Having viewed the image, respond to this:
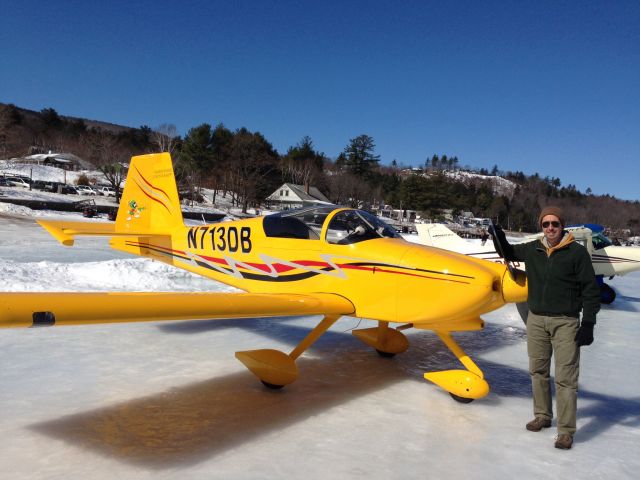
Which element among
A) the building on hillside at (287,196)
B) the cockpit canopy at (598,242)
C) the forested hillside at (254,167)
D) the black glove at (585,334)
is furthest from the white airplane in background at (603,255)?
the building on hillside at (287,196)

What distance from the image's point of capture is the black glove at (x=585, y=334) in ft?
10.6

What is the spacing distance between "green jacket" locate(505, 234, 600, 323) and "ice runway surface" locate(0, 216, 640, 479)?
1.06 m

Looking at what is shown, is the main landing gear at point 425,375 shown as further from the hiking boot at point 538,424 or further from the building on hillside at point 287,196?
the building on hillside at point 287,196

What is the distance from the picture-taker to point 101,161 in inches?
2010

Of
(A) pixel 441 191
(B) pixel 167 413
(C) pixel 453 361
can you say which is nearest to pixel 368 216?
(C) pixel 453 361

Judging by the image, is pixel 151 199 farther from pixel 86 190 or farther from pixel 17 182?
pixel 17 182

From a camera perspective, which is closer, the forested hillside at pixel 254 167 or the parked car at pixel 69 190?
the parked car at pixel 69 190

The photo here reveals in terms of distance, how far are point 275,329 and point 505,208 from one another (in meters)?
105

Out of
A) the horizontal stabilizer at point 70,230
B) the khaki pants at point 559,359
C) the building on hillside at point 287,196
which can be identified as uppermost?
the building on hillside at point 287,196

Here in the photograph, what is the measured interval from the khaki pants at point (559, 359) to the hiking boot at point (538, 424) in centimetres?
22

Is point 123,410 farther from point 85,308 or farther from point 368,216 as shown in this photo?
point 368,216

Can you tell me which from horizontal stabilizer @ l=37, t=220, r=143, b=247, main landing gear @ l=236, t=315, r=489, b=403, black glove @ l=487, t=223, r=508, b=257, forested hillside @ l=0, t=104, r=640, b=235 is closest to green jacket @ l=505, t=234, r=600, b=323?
black glove @ l=487, t=223, r=508, b=257

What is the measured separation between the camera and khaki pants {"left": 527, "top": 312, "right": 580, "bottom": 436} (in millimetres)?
3387

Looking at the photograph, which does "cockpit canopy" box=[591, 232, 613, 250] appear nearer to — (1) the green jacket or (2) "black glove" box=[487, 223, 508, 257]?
(2) "black glove" box=[487, 223, 508, 257]
